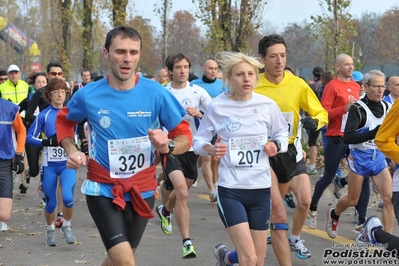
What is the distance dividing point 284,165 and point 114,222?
8.07 feet

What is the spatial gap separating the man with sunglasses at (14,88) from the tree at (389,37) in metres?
38.0

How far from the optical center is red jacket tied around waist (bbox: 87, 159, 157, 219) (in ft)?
17.5

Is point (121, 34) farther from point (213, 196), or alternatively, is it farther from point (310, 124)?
point (213, 196)

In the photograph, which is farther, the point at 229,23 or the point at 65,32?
the point at 65,32

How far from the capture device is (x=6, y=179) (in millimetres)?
8641

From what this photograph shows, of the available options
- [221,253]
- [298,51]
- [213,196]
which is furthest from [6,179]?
[298,51]

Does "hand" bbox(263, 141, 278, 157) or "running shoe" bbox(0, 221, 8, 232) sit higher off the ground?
"hand" bbox(263, 141, 278, 157)

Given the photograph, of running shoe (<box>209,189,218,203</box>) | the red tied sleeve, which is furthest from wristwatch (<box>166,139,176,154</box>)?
running shoe (<box>209,189,218,203</box>)

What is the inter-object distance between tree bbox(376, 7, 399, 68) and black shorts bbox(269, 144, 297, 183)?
45.8m

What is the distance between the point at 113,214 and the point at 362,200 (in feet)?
15.5

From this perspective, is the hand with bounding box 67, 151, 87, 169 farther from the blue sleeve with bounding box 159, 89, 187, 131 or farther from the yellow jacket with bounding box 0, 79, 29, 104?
the yellow jacket with bounding box 0, 79, 29, 104

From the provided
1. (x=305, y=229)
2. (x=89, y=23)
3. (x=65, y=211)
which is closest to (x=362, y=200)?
(x=305, y=229)

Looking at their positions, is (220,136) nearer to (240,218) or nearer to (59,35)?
(240,218)

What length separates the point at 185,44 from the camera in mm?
77250
